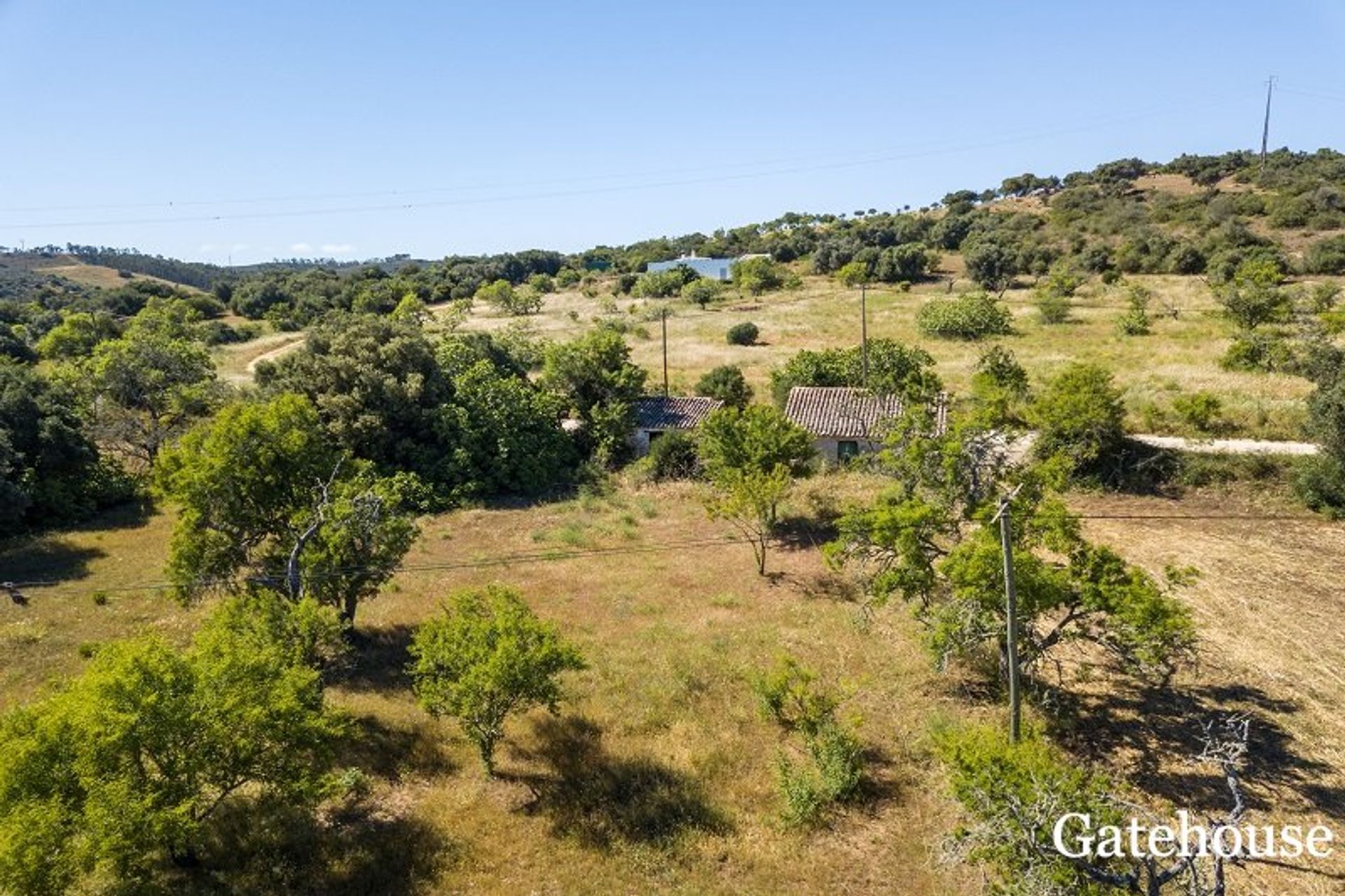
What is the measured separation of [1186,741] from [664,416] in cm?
2703

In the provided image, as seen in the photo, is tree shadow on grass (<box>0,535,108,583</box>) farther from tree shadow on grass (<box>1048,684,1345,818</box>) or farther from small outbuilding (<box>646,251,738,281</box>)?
small outbuilding (<box>646,251,738,281</box>)

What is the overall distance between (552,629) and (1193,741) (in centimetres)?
1522

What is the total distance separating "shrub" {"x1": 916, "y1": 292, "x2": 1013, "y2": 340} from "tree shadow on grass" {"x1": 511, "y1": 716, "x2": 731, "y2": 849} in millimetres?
50841

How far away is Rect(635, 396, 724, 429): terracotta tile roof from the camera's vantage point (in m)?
38.8

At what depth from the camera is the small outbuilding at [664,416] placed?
38.8 metres

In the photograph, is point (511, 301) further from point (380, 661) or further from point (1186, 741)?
point (1186, 741)

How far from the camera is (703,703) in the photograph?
19.6 m

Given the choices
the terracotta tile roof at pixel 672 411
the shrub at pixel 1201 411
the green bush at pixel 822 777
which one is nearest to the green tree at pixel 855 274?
the terracotta tile roof at pixel 672 411

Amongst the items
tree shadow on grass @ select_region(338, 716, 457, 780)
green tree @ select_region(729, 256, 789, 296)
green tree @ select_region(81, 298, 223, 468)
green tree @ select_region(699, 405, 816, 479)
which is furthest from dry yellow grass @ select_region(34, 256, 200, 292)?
tree shadow on grass @ select_region(338, 716, 457, 780)

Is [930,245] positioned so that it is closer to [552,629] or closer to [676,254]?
[676,254]

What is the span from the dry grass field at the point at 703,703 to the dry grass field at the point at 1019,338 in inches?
398

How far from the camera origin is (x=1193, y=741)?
56.1ft

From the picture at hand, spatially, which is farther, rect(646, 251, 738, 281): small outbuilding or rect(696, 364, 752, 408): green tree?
rect(646, 251, 738, 281): small outbuilding

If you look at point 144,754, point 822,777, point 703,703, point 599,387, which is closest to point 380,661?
point 144,754
